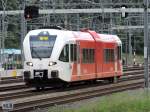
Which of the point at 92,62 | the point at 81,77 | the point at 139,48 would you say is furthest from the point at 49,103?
the point at 139,48

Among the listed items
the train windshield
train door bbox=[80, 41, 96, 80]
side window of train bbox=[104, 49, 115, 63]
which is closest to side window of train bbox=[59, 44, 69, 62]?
the train windshield

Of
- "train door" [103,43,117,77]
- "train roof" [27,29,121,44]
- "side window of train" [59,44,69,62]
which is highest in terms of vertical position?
"train roof" [27,29,121,44]

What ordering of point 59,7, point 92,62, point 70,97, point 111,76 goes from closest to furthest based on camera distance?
1. point 70,97
2. point 92,62
3. point 111,76
4. point 59,7

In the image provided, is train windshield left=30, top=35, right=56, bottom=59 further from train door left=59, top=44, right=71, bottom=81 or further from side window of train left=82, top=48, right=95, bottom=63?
side window of train left=82, top=48, right=95, bottom=63

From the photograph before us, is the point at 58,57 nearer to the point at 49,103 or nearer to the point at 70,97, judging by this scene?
the point at 70,97

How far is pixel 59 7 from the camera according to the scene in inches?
2479

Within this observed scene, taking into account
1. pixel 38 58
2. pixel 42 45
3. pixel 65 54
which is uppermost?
pixel 42 45

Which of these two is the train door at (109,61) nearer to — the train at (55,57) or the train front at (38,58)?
the train at (55,57)

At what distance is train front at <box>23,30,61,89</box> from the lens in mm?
27297

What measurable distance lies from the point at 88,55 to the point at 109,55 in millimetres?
3614

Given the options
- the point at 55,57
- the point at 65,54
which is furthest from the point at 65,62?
the point at 55,57

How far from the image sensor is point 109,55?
3516 cm

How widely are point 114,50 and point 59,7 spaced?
2791 cm

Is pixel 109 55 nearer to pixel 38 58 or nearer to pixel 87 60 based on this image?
pixel 87 60
